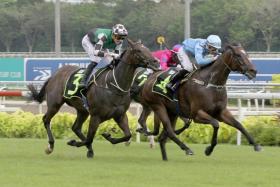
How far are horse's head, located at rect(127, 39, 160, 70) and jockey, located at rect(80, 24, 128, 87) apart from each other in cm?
30

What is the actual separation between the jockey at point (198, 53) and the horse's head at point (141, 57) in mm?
689

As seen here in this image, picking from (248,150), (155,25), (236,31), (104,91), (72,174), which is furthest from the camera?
(155,25)

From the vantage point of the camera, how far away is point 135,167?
9461 millimetres

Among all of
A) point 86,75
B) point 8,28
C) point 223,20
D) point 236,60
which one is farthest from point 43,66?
point 236,60

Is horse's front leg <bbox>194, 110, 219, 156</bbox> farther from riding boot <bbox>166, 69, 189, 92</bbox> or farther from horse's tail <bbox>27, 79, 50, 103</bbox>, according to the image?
horse's tail <bbox>27, 79, 50, 103</bbox>

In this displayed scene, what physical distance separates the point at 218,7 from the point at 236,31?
6.36ft

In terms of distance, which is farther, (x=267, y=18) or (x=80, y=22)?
(x=80, y=22)

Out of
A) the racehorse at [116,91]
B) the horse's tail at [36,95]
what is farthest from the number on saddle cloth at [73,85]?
the horse's tail at [36,95]

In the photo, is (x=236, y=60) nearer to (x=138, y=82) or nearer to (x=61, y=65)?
(x=138, y=82)

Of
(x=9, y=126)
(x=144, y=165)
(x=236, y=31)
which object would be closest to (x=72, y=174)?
(x=144, y=165)

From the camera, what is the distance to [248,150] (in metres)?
11.9

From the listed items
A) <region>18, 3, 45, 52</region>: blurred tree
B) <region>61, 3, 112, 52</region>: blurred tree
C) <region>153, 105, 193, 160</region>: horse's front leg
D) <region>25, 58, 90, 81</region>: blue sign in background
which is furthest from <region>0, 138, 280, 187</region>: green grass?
<region>18, 3, 45, 52</region>: blurred tree

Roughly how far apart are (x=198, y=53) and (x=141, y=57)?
0.85 m

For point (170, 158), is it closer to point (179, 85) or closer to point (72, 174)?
point (179, 85)
